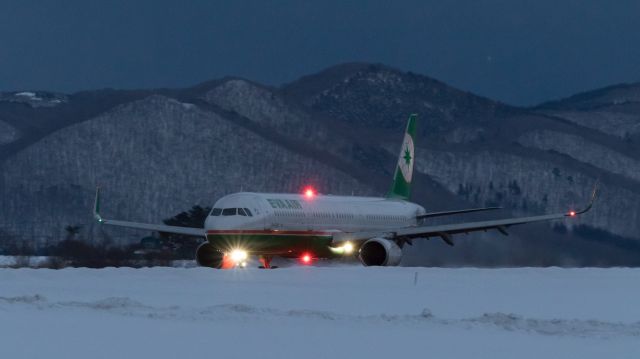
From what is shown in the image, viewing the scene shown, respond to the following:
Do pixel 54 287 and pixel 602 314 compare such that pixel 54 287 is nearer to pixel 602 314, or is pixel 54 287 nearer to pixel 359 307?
pixel 359 307

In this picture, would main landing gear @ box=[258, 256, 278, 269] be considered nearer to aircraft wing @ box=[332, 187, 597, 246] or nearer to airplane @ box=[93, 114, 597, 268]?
airplane @ box=[93, 114, 597, 268]

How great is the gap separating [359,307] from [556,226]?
80.0 metres

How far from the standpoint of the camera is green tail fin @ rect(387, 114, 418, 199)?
65.8 meters

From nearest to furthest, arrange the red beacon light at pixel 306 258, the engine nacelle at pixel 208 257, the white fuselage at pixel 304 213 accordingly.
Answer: the white fuselage at pixel 304 213 → the engine nacelle at pixel 208 257 → the red beacon light at pixel 306 258

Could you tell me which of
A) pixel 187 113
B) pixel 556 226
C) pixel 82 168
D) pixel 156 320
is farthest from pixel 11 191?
pixel 156 320

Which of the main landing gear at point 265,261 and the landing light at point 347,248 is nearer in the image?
the main landing gear at point 265,261

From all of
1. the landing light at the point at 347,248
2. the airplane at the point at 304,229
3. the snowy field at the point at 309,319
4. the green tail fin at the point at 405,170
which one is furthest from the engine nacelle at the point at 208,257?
the green tail fin at the point at 405,170

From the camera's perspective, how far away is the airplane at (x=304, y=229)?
4912cm

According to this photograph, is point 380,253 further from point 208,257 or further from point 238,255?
point 208,257

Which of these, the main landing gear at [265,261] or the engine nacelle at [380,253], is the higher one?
the engine nacelle at [380,253]

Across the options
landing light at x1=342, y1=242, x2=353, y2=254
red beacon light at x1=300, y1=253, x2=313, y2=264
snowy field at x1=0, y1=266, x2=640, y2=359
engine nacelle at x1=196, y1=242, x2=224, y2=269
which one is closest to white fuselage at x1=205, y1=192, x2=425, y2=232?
landing light at x1=342, y1=242, x2=353, y2=254

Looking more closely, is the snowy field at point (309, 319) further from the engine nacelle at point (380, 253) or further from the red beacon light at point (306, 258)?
the red beacon light at point (306, 258)

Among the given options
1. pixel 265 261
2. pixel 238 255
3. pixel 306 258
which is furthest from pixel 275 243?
pixel 306 258

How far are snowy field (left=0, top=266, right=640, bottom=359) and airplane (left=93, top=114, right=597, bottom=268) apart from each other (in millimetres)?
12588
